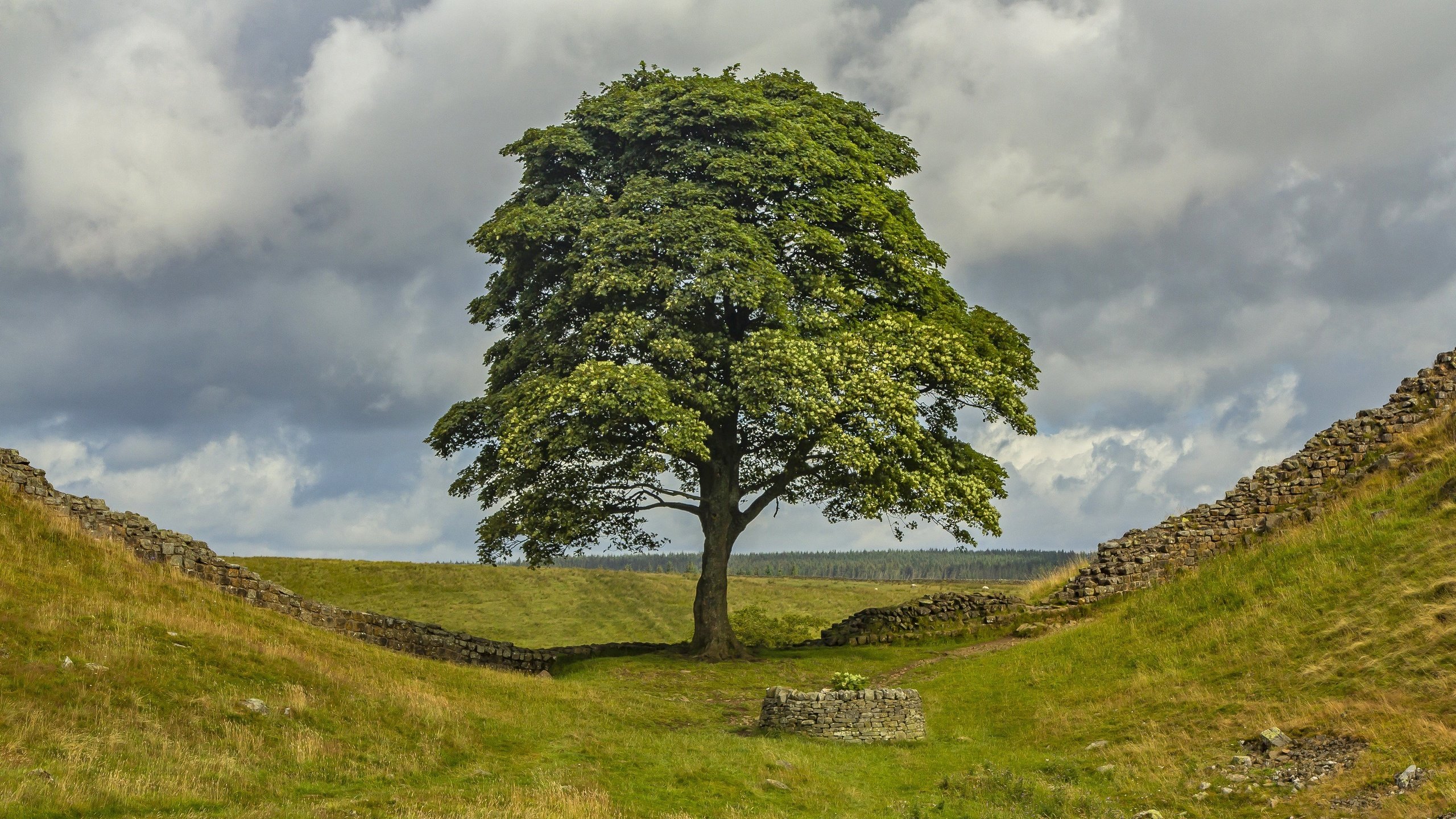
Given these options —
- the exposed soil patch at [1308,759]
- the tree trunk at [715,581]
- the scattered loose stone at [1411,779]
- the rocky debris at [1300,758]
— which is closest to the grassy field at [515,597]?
the tree trunk at [715,581]

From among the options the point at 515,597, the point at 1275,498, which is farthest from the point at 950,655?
the point at 515,597

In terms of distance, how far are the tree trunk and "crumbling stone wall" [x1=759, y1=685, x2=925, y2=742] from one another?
1079cm

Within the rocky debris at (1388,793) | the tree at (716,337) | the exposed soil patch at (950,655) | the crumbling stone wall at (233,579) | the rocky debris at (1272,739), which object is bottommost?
the rocky debris at (1388,793)

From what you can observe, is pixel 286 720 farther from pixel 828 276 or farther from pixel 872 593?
pixel 872 593

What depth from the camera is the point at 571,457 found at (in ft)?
102

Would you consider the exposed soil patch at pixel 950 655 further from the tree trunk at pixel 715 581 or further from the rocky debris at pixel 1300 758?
the rocky debris at pixel 1300 758

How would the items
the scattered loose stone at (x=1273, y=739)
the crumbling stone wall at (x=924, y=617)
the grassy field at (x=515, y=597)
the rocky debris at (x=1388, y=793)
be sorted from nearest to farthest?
the rocky debris at (x=1388, y=793) < the scattered loose stone at (x=1273, y=739) < the crumbling stone wall at (x=924, y=617) < the grassy field at (x=515, y=597)

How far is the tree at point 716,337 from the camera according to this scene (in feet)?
97.7

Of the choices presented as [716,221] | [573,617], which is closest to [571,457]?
[716,221]

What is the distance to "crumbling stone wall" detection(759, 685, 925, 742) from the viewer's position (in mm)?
22156

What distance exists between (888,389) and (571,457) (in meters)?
9.99

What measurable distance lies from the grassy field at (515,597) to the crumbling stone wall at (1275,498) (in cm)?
1895

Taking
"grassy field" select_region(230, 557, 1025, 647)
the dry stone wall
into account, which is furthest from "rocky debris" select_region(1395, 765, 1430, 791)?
"grassy field" select_region(230, 557, 1025, 647)

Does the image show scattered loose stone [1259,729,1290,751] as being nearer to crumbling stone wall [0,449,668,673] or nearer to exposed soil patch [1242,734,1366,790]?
exposed soil patch [1242,734,1366,790]
